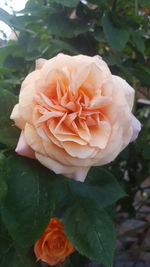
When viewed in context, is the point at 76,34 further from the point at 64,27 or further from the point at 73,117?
the point at 73,117

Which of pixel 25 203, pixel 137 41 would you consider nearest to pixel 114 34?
pixel 137 41

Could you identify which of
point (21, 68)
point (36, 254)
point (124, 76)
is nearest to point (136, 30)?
point (124, 76)

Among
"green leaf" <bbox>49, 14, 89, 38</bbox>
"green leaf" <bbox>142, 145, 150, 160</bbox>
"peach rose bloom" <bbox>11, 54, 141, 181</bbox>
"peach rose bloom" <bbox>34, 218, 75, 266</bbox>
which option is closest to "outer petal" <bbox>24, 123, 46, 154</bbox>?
"peach rose bloom" <bbox>11, 54, 141, 181</bbox>

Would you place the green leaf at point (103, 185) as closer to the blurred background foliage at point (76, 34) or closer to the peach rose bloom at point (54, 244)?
the peach rose bloom at point (54, 244)

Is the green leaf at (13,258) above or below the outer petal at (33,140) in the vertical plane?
below

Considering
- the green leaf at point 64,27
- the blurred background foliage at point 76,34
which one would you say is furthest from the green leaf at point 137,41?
the green leaf at point 64,27

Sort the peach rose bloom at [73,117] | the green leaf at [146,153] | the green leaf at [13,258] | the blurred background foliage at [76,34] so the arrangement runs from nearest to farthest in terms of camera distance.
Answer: the peach rose bloom at [73,117], the green leaf at [13,258], the blurred background foliage at [76,34], the green leaf at [146,153]

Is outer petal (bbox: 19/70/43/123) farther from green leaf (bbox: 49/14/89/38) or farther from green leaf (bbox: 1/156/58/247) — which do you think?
green leaf (bbox: 49/14/89/38)

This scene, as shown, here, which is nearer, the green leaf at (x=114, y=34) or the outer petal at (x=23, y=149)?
the outer petal at (x=23, y=149)
